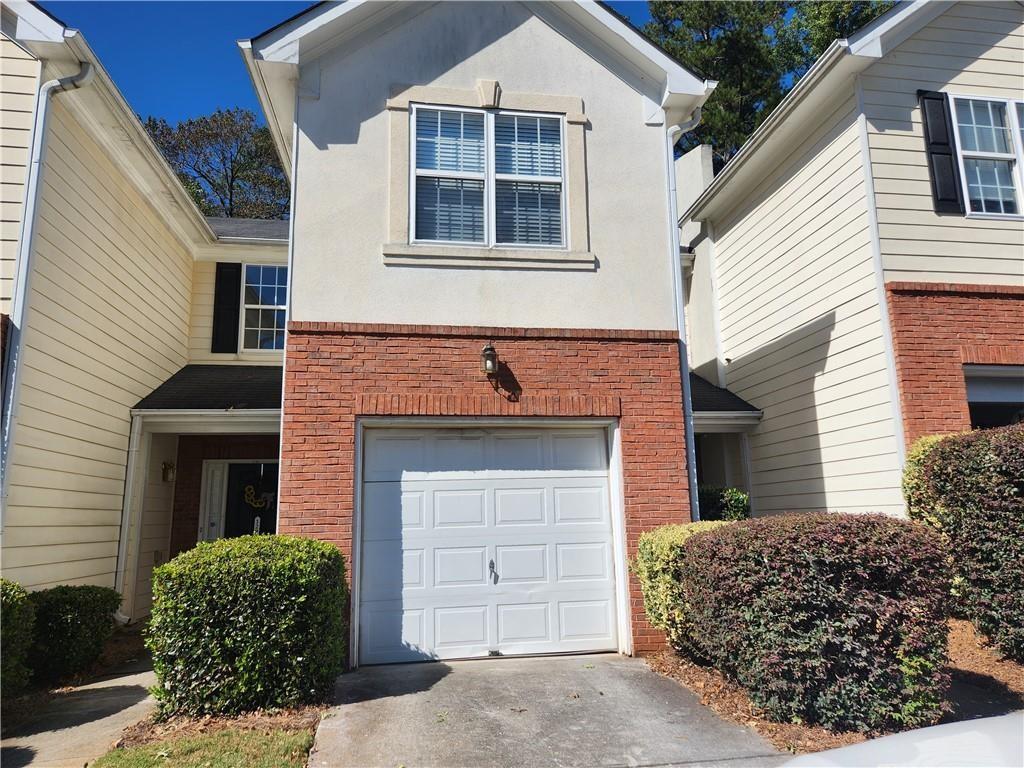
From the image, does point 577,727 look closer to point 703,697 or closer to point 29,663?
point 703,697

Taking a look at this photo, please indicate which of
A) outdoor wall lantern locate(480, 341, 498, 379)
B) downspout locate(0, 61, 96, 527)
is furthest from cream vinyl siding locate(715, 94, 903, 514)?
downspout locate(0, 61, 96, 527)

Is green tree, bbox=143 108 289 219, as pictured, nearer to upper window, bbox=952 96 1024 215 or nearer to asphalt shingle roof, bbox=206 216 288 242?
asphalt shingle roof, bbox=206 216 288 242

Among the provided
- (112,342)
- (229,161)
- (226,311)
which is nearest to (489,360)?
(112,342)

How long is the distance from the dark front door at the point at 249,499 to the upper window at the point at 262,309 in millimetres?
2112

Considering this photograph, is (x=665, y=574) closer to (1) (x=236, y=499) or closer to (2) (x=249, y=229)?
(1) (x=236, y=499)

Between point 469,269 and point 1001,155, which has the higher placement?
point 1001,155

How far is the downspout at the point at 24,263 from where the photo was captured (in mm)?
7000

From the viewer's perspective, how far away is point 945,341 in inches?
344

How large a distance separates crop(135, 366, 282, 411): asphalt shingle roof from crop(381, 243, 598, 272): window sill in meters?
3.30

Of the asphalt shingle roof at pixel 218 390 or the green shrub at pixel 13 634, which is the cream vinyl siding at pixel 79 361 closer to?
the asphalt shingle roof at pixel 218 390

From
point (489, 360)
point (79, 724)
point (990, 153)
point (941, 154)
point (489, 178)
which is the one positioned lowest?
point (79, 724)

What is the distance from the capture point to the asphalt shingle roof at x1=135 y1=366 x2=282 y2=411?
9.86 metres

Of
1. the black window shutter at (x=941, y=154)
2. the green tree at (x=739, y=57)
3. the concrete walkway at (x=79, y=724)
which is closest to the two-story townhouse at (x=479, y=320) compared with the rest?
the concrete walkway at (x=79, y=724)

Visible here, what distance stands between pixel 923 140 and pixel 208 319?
11278 mm
